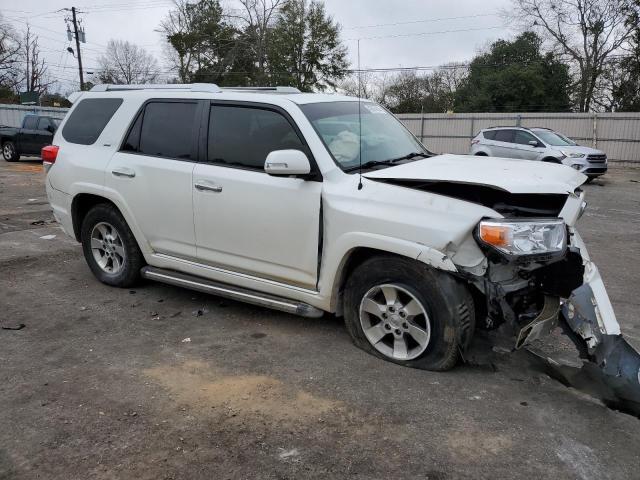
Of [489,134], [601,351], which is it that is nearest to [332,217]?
[601,351]

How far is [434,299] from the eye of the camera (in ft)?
11.4

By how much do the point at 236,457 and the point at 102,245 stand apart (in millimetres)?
3412

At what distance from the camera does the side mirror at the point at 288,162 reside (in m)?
3.78

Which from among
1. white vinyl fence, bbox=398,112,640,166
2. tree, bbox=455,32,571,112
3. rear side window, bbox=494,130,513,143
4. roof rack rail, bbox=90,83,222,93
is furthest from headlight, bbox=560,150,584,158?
tree, bbox=455,32,571,112

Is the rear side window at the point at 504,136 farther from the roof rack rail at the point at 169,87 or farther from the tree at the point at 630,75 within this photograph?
the tree at the point at 630,75

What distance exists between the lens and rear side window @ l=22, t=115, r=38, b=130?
65.1 feet

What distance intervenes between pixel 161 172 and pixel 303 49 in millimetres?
41912

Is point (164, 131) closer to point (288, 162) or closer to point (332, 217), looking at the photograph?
point (288, 162)

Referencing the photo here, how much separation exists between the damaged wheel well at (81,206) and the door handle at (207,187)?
142 cm

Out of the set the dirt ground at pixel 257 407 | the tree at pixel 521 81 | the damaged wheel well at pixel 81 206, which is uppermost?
the tree at pixel 521 81

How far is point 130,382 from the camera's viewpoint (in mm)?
3559

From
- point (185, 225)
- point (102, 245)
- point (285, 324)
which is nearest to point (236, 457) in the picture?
point (285, 324)

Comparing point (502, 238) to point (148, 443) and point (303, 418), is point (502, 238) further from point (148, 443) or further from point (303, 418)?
point (148, 443)

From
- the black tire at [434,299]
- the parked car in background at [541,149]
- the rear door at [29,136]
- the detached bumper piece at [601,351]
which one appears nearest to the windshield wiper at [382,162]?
the black tire at [434,299]
